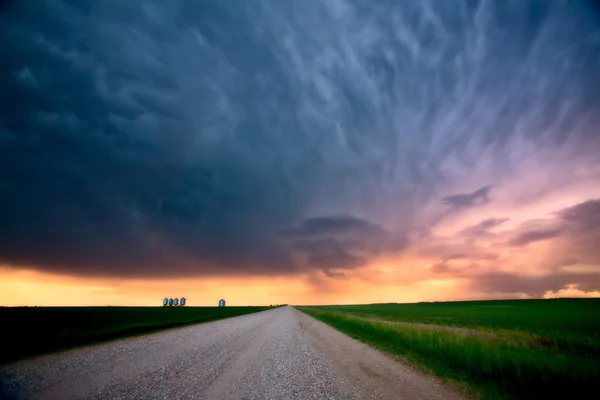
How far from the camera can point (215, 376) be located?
9.48 metres

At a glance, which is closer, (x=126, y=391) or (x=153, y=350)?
(x=126, y=391)

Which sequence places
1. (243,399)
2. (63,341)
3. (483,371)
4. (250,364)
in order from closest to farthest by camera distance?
(243,399), (483,371), (250,364), (63,341)

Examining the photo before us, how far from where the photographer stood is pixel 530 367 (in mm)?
8422

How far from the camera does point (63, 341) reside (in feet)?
59.1

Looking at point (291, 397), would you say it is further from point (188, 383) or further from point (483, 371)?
point (483, 371)

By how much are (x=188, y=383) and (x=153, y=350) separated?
8.30m

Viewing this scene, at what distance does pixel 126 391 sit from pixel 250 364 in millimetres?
5017

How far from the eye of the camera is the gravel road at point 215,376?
25.5 ft

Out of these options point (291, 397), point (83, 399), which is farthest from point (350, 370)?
point (83, 399)

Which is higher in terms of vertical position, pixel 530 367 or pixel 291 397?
pixel 530 367

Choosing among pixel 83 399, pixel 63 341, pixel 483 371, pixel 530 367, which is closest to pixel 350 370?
pixel 483 371

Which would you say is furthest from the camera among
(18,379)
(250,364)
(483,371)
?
(250,364)

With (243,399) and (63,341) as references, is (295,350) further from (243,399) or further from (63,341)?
(63,341)

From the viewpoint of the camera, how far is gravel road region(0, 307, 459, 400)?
777cm
